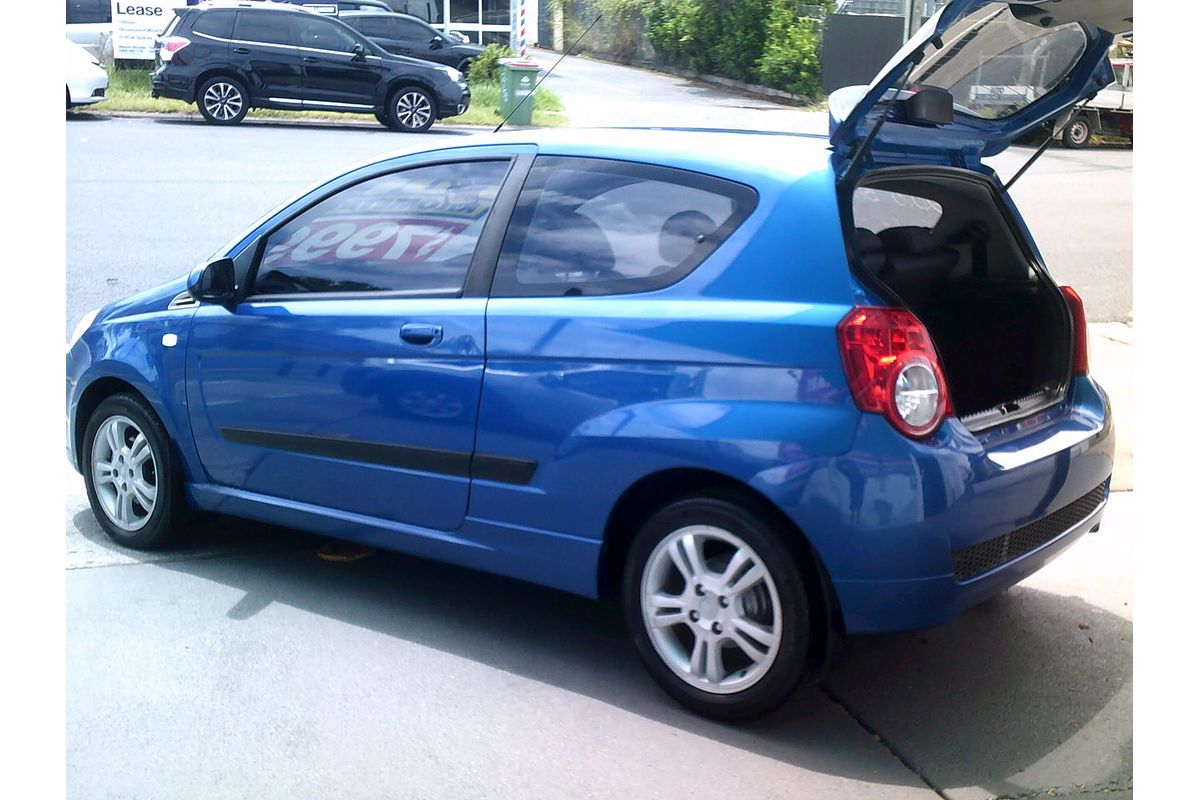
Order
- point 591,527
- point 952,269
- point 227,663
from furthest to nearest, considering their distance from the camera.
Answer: point 952,269 → point 227,663 → point 591,527

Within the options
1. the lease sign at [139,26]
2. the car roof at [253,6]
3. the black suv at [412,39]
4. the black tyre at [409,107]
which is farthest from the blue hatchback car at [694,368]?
the lease sign at [139,26]

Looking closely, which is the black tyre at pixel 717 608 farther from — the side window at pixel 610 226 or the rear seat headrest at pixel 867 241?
the rear seat headrest at pixel 867 241

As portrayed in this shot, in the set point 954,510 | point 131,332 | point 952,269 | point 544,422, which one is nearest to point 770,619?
point 954,510

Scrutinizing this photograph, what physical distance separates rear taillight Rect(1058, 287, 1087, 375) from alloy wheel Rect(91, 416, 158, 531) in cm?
340

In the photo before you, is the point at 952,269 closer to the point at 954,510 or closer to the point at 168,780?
the point at 954,510

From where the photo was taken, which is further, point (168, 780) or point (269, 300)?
point (269, 300)

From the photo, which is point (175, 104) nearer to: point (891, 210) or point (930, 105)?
point (891, 210)

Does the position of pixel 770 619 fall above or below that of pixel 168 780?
above

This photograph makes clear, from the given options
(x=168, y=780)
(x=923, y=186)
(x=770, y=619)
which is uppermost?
(x=923, y=186)

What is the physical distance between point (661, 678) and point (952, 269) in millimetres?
1751

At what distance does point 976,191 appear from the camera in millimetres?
4266

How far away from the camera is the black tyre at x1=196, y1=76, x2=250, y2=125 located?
18406mm

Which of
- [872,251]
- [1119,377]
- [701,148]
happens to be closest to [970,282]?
[872,251]

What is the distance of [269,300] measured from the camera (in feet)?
15.1
